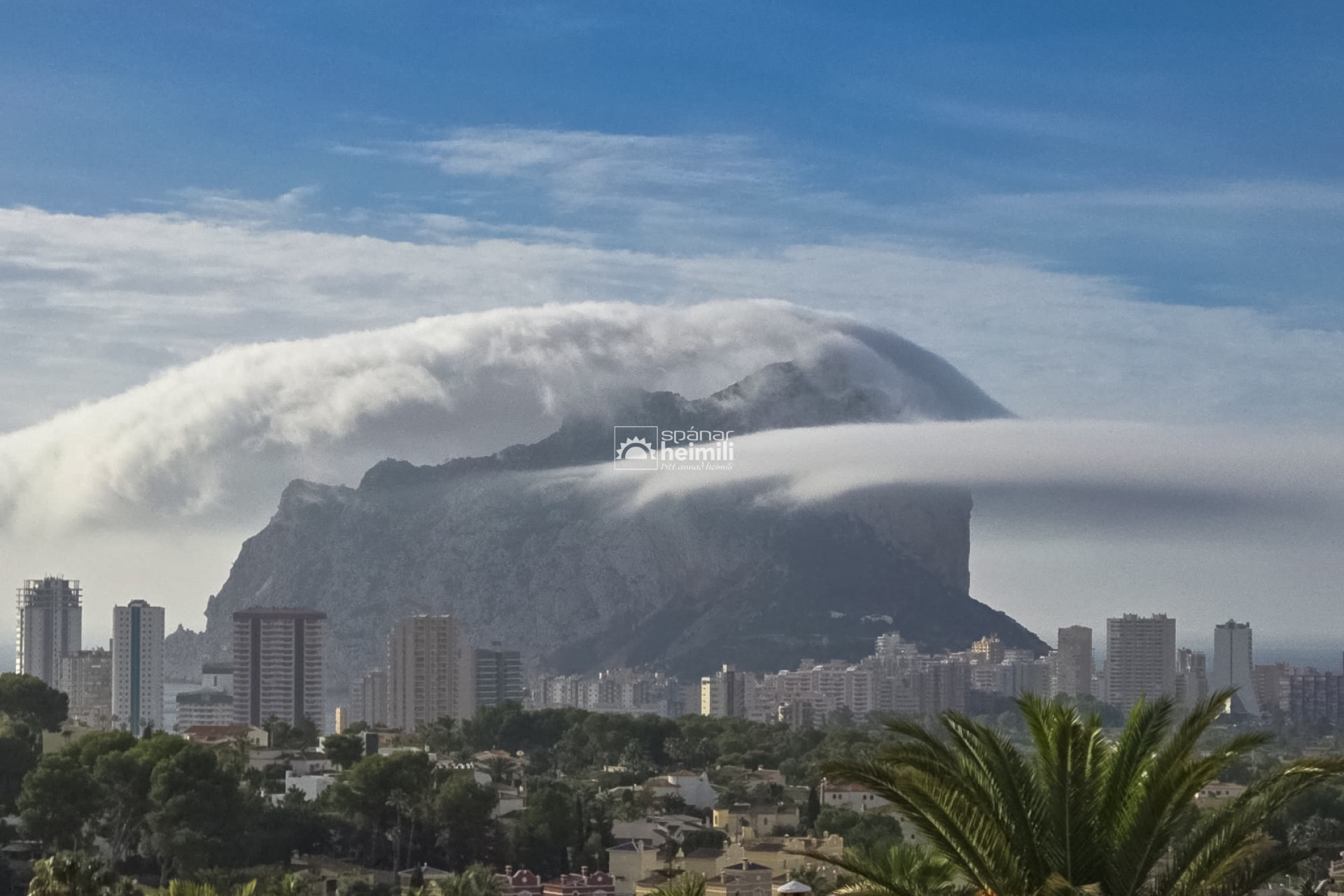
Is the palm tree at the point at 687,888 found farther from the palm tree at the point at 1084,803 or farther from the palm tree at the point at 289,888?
the palm tree at the point at 289,888

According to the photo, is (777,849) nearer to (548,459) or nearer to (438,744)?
(438,744)

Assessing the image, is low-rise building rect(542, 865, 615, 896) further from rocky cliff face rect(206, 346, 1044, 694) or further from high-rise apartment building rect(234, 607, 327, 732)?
rocky cliff face rect(206, 346, 1044, 694)

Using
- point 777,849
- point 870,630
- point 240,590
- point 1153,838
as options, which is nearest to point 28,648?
point 240,590

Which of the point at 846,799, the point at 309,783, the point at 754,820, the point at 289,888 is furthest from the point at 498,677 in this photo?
the point at 289,888

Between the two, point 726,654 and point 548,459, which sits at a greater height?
point 548,459

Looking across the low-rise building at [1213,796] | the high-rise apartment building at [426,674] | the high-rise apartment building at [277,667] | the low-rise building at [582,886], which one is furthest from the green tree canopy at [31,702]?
the high-rise apartment building at [277,667]

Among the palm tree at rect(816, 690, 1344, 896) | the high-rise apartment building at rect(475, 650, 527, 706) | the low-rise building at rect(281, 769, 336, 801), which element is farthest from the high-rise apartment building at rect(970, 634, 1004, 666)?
the palm tree at rect(816, 690, 1344, 896)

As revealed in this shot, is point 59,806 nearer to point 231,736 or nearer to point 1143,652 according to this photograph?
point 231,736
